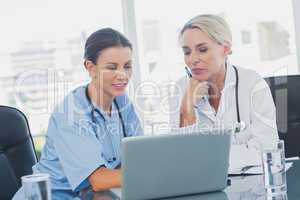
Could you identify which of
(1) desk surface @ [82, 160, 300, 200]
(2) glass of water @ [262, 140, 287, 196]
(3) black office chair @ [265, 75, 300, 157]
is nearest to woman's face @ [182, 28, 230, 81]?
(3) black office chair @ [265, 75, 300, 157]

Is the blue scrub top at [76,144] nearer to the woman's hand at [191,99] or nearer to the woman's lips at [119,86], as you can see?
the woman's lips at [119,86]

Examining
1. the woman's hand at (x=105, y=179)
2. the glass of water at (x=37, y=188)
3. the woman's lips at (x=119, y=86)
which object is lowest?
the woman's hand at (x=105, y=179)

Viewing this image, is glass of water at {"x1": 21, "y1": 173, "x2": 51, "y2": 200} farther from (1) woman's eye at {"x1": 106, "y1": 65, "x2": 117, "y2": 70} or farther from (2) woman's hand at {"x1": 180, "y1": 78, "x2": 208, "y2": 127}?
(2) woman's hand at {"x1": 180, "y1": 78, "x2": 208, "y2": 127}

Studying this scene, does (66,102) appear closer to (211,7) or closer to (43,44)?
(43,44)

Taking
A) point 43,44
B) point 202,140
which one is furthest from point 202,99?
point 43,44

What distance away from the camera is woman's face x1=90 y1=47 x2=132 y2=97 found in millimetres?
2197

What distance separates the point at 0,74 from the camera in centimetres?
335

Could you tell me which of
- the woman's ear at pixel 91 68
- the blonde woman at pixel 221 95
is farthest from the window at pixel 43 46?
the woman's ear at pixel 91 68

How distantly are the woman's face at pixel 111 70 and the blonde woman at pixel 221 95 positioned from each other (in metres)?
0.43

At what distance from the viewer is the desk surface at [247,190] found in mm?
1521

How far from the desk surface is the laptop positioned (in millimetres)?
46

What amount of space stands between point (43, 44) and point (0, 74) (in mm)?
351

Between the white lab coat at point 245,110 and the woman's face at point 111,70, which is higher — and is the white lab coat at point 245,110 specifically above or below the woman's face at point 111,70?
below

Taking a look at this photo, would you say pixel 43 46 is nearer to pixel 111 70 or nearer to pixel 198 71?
pixel 198 71
